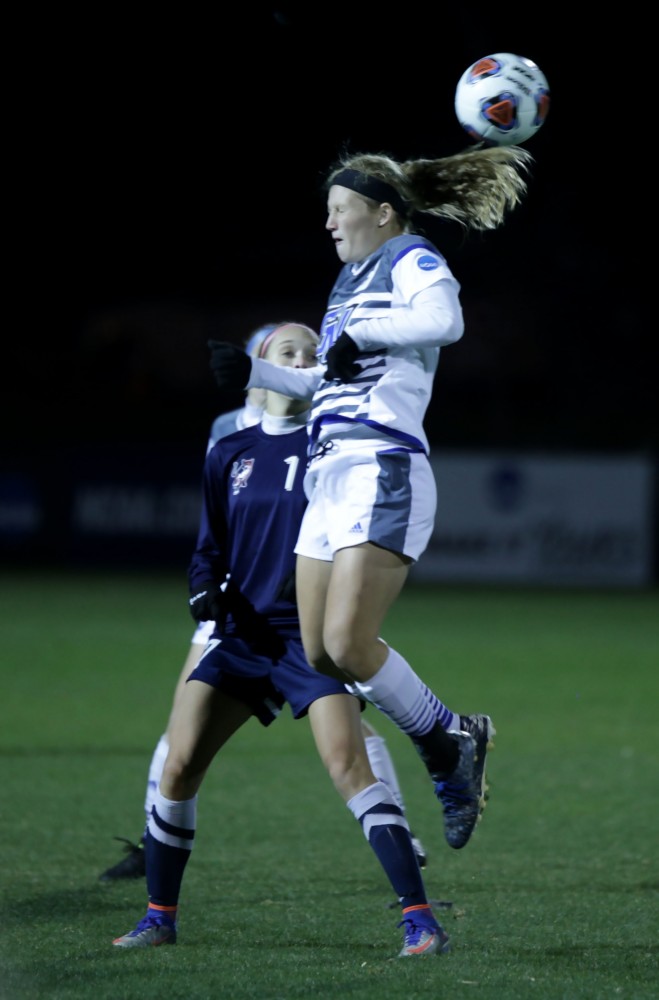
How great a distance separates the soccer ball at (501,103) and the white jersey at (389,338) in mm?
712

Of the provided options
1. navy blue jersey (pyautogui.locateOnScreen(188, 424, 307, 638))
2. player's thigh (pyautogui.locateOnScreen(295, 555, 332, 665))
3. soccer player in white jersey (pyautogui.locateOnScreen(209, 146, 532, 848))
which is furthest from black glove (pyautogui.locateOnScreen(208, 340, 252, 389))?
player's thigh (pyautogui.locateOnScreen(295, 555, 332, 665))

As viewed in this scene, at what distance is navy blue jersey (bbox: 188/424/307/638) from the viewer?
15.1 ft

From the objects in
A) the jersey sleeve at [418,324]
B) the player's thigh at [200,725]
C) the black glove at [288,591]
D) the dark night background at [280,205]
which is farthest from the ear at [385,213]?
the dark night background at [280,205]

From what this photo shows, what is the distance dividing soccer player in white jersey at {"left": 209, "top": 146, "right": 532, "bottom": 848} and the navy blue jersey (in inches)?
13.0

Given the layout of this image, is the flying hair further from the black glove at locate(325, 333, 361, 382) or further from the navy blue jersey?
the navy blue jersey

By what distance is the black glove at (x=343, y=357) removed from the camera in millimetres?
4098

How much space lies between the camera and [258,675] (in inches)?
176

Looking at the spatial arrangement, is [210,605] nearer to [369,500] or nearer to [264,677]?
[264,677]

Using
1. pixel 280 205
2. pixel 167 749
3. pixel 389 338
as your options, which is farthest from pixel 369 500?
pixel 280 205

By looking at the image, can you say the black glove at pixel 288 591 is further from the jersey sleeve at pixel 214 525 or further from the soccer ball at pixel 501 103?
the soccer ball at pixel 501 103

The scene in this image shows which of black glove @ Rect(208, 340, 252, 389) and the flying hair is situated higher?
the flying hair

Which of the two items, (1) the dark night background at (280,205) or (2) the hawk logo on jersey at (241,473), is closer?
(2) the hawk logo on jersey at (241,473)

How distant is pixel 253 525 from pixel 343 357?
0.86 metres

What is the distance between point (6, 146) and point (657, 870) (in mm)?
23848
